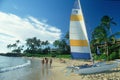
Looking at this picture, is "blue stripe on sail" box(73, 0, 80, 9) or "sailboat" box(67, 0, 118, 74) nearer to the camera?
"sailboat" box(67, 0, 118, 74)

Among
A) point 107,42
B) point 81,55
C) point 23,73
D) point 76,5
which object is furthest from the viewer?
point 107,42

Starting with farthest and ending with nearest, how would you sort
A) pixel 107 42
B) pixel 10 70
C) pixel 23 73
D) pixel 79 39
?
1. pixel 107 42
2. pixel 10 70
3. pixel 23 73
4. pixel 79 39

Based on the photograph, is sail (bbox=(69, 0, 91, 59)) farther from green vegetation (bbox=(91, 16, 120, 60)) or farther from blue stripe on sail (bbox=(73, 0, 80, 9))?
green vegetation (bbox=(91, 16, 120, 60))

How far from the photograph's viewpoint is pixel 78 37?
986 inches

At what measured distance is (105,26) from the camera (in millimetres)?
63906

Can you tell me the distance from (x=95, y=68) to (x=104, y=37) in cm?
3566

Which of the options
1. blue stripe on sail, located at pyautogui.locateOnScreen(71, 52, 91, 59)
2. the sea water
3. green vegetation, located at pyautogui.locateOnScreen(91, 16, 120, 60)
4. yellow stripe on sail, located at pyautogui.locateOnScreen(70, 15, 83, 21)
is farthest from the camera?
green vegetation, located at pyautogui.locateOnScreen(91, 16, 120, 60)

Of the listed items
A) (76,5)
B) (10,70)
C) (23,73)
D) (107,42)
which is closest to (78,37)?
(76,5)

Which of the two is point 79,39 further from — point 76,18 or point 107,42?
point 107,42

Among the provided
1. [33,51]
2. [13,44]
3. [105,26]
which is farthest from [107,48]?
[13,44]

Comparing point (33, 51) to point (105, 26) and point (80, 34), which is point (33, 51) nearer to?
point (105, 26)

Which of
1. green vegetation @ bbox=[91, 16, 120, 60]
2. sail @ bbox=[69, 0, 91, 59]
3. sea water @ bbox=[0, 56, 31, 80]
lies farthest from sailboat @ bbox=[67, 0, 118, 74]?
green vegetation @ bbox=[91, 16, 120, 60]

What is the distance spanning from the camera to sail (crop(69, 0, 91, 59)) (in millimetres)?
24703

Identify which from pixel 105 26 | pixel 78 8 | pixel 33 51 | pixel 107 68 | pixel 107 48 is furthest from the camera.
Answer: pixel 33 51
